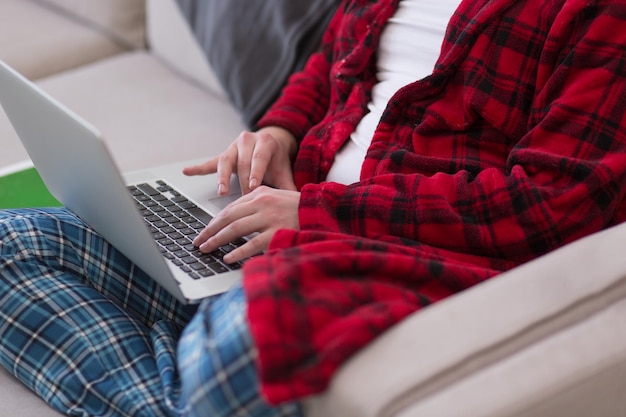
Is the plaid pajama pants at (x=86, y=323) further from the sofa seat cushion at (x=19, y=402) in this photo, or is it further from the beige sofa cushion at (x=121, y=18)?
the beige sofa cushion at (x=121, y=18)

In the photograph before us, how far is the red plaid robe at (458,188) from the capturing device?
77cm

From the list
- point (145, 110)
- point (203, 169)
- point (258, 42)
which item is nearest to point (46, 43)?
point (145, 110)

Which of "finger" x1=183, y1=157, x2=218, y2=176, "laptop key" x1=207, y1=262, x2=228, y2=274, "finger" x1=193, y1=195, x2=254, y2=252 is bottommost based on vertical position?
"finger" x1=183, y1=157, x2=218, y2=176

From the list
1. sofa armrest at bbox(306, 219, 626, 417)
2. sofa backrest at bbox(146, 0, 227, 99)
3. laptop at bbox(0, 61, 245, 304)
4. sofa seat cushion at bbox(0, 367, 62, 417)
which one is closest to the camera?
sofa armrest at bbox(306, 219, 626, 417)

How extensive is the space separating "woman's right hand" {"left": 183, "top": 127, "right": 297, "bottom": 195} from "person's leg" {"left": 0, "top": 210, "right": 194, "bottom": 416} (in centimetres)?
18

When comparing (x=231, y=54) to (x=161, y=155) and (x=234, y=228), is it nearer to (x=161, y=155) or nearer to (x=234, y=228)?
(x=161, y=155)

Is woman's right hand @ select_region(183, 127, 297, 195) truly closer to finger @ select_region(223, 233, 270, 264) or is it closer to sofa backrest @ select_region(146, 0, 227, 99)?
finger @ select_region(223, 233, 270, 264)

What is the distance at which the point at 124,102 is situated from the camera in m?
1.79

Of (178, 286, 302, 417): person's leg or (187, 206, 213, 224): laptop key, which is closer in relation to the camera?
(178, 286, 302, 417): person's leg

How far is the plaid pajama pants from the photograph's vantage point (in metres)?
0.94

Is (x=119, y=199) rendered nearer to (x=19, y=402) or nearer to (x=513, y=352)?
(x=19, y=402)

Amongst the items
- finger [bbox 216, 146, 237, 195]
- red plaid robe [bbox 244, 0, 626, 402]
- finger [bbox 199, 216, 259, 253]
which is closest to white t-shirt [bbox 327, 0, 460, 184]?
red plaid robe [bbox 244, 0, 626, 402]

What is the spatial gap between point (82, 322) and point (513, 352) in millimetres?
492

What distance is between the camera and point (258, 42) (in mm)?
1675
